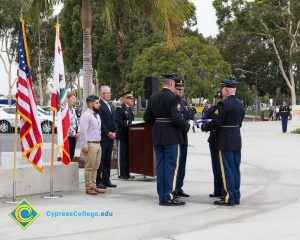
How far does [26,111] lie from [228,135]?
3133mm

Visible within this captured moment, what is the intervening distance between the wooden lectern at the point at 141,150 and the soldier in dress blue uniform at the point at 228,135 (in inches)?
101

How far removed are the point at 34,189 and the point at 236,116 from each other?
3.59 metres

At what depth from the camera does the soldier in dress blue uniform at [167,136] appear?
30.7ft

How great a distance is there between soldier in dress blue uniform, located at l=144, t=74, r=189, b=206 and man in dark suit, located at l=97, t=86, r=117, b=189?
193 centimetres

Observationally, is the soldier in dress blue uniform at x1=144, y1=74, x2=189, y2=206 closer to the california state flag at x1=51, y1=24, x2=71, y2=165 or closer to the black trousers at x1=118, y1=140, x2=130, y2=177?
the california state flag at x1=51, y1=24, x2=71, y2=165

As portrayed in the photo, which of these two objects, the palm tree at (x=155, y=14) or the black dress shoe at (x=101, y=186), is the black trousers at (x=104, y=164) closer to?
the black dress shoe at (x=101, y=186)

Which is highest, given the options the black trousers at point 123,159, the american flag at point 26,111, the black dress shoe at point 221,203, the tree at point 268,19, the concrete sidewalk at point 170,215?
the tree at point 268,19

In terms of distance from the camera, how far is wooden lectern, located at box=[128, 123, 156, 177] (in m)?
12.1

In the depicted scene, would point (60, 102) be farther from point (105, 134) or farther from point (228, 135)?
point (228, 135)

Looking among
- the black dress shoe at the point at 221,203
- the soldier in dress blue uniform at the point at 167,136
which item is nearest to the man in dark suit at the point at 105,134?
the soldier in dress blue uniform at the point at 167,136

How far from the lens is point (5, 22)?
180 ft

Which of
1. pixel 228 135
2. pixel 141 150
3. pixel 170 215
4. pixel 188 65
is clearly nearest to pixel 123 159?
pixel 141 150

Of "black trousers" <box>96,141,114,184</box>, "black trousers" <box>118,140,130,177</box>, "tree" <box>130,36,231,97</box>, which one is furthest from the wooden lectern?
"tree" <box>130,36,231,97</box>

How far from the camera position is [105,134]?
11.2 metres
